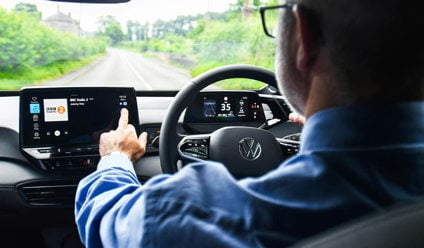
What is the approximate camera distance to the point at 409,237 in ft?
3.10

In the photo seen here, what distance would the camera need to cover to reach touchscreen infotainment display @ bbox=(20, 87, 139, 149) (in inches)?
101

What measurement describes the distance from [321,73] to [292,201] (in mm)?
276

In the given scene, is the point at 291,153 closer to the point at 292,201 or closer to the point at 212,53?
the point at 212,53

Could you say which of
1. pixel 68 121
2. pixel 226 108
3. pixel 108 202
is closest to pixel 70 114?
pixel 68 121

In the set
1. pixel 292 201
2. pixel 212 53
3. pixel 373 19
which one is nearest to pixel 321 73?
pixel 373 19

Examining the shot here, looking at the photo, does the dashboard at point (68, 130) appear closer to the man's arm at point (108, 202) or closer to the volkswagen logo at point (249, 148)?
the volkswagen logo at point (249, 148)

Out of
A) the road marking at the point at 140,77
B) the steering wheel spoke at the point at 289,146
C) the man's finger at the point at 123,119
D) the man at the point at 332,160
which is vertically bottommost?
the steering wheel spoke at the point at 289,146

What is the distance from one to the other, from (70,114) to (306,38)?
179cm

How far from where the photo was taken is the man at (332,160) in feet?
3.28

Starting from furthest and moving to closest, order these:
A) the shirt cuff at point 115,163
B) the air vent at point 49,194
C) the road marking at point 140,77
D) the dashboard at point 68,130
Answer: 1. the road marking at point 140,77
2. the air vent at point 49,194
3. the dashboard at point 68,130
4. the shirt cuff at point 115,163

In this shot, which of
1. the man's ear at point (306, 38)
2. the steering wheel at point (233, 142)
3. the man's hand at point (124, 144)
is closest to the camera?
the man's ear at point (306, 38)

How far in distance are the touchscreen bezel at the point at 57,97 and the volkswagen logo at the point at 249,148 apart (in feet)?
1.87

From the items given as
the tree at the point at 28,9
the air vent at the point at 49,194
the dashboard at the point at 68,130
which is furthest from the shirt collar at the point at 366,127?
the tree at the point at 28,9

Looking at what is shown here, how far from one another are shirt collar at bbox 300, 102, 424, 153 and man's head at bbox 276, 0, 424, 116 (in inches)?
0.9
